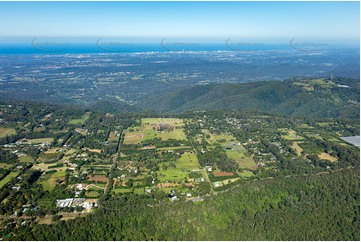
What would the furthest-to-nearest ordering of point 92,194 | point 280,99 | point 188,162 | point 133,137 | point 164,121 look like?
point 280,99 < point 164,121 < point 133,137 < point 188,162 < point 92,194

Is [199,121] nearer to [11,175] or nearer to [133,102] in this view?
[11,175]

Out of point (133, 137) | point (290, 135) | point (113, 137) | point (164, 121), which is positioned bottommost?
point (164, 121)

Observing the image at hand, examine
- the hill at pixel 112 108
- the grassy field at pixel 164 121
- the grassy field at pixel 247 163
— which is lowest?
the hill at pixel 112 108

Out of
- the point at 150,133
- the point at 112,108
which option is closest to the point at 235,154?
the point at 150,133

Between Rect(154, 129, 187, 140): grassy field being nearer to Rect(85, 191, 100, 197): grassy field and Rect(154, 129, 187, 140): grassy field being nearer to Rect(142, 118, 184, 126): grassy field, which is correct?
Rect(142, 118, 184, 126): grassy field

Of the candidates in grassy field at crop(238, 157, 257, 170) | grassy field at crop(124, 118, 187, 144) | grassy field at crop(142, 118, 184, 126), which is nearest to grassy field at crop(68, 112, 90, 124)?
grassy field at crop(124, 118, 187, 144)

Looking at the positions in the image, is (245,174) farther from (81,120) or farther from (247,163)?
(81,120)

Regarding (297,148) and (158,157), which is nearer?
(158,157)

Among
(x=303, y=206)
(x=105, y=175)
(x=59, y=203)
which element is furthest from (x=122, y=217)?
(x=303, y=206)

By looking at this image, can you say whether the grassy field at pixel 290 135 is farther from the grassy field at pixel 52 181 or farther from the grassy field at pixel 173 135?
the grassy field at pixel 52 181

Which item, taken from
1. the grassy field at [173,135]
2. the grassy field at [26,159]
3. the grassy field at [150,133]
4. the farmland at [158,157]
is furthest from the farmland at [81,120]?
the grassy field at [26,159]
